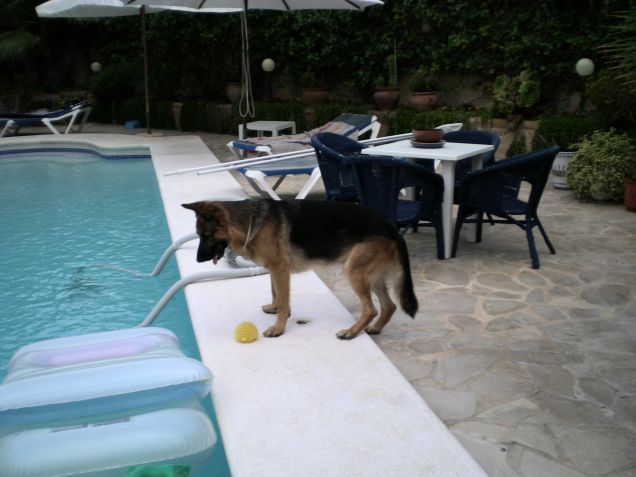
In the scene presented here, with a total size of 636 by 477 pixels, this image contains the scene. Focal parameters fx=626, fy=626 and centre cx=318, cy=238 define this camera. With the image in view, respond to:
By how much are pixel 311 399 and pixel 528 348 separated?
4.73 feet

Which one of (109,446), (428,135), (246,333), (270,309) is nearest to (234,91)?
(428,135)

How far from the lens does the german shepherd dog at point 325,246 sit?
133 inches

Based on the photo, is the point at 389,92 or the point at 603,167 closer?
the point at 603,167

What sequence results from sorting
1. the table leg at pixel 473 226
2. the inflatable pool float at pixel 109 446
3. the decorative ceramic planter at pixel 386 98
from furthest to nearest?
the decorative ceramic planter at pixel 386 98
the table leg at pixel 473 226
the inflatable pool float at pixel 109 446

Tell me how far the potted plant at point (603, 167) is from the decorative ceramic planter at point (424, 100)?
14.1 feet

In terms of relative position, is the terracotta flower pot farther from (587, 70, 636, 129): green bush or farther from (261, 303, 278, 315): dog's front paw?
(587, 70, 636, 129): green bush

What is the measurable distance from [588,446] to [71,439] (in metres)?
2.07

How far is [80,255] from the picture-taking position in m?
5.87

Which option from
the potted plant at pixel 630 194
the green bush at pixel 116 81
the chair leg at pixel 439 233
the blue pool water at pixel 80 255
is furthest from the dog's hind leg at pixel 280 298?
the green bush at pixel 116 81

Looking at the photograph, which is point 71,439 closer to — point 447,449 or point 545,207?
point 447,449

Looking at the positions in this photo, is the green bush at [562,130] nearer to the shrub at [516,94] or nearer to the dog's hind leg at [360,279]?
the shrub at [516,94]

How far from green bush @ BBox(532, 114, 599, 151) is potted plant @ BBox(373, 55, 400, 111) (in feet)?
10.4

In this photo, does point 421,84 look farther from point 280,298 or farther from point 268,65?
point 280,298

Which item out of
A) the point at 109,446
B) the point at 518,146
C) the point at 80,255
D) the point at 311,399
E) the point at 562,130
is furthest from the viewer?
the point at 518,146
